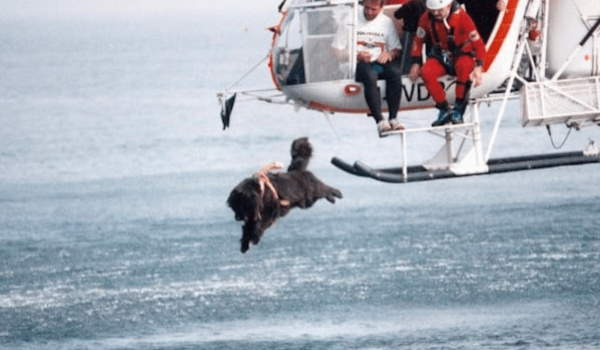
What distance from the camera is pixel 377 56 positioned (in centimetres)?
2828

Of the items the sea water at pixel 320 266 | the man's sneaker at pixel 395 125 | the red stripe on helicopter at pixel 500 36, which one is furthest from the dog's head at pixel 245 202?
the sea water at pixel 320 266

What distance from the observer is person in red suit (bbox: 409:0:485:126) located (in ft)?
90.5

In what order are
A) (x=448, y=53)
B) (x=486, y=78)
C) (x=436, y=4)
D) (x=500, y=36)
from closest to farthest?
(x=436, y=4) < (x=448, y=53) < (x=500, y=36) < (x=486, y=78)

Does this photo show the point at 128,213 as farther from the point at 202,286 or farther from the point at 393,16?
the point at 393,16

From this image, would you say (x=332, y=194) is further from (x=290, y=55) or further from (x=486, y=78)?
(x=486, y=78)

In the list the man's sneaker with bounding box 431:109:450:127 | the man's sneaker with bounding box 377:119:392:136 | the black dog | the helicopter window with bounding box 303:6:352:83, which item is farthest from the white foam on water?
the black dog

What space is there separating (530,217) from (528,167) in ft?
345

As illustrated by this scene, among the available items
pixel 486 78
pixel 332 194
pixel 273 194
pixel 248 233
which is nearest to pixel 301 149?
pixel 332 194

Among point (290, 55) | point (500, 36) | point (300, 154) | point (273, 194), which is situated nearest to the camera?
point (273, 194)

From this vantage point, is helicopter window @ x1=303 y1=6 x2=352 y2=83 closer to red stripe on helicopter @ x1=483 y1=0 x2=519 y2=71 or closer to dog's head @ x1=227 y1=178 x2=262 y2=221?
red stripe on helicopter @ x1=483 y1=0 x2=519 y2=71

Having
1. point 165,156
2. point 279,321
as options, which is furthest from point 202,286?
point 165,156

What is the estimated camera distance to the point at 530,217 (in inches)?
5207

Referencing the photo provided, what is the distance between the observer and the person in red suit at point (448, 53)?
27.6 m

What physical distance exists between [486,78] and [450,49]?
136cm
